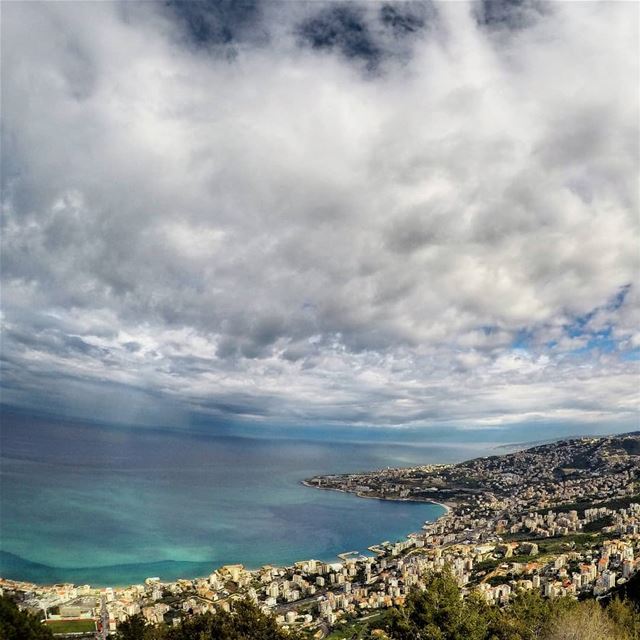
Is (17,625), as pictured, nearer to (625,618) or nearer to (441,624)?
(441,624)

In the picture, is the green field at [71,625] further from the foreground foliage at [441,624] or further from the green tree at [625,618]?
the green tree at [625,618]

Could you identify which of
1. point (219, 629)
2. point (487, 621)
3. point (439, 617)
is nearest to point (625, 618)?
point (487, 621)

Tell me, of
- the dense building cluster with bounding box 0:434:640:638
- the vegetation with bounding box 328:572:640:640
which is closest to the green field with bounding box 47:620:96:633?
the dense building cluster with bounding box 0:434:640:638

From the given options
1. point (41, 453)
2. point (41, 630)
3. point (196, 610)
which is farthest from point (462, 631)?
point (41, 453)

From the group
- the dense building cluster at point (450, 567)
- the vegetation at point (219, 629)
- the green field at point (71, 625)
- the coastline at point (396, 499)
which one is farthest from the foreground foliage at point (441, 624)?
the coastline at point (396, 499)

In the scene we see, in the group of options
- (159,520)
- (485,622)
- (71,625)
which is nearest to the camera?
(485,622)

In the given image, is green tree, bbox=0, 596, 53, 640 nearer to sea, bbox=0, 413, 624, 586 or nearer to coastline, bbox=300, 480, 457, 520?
sea, bbox=0, 413, 624, 586
